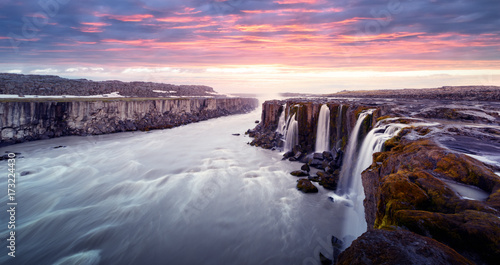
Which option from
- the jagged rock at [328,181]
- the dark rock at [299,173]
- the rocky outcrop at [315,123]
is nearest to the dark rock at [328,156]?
the rocky outcrop at [315,123]

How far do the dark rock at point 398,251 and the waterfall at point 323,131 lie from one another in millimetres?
15236

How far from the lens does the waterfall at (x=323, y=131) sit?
1825 cm

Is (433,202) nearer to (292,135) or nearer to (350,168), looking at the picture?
(350,168)

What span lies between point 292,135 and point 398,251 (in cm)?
1911

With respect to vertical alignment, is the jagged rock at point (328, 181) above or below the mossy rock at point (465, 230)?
below

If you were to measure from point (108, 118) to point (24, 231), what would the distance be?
25.3m

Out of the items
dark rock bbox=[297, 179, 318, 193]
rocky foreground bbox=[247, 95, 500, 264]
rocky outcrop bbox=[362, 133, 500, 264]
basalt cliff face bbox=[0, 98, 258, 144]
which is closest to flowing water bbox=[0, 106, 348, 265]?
dark rock bbox=[297, 179, 318, 193]

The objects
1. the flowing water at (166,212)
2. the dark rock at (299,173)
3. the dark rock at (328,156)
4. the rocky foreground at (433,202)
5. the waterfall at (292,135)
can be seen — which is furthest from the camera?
the waterfall at (292,135)

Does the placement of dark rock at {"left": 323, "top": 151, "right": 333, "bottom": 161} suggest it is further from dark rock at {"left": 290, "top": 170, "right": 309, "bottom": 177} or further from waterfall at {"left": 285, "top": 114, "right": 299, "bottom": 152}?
waterfall at {"left": 285, "top": 114, "right": 299, "bottom": 152}

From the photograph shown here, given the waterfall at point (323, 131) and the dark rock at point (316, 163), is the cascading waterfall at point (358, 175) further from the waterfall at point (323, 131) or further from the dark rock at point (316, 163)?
the waterfall at point (323, 131)

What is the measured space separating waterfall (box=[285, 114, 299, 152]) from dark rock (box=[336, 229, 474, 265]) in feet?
58.3

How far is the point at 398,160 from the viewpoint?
6.09 m

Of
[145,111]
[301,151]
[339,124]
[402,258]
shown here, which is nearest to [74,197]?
[402,258]

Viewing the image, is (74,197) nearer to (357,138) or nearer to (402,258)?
(402,258)
